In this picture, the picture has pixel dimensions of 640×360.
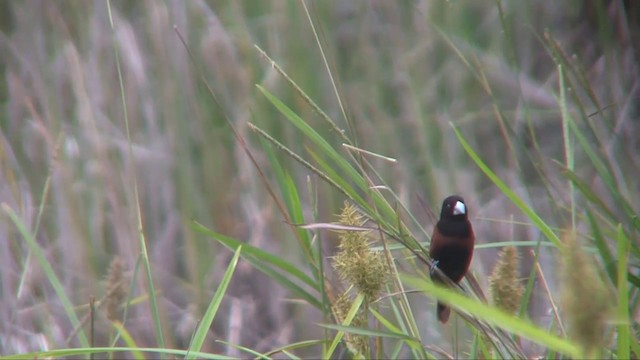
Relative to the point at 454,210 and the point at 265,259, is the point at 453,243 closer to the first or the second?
the point at 454,210

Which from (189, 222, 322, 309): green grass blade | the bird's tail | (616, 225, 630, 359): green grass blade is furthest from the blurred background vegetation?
(616, 225, 630, 359): green grass blade

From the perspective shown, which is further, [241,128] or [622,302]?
[241,128]

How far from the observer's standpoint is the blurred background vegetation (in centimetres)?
200

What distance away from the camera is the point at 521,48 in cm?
215

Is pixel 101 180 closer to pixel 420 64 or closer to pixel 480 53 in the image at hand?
pixel 420 64

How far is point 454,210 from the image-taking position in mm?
1212

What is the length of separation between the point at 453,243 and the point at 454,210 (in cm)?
8

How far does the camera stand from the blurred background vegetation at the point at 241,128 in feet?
6.57

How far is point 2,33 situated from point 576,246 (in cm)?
200

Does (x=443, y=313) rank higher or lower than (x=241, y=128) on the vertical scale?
lower

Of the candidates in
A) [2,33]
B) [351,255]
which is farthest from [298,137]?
[351,255]

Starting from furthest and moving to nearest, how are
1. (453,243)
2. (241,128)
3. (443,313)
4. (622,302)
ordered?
(241,128)
(443,313)
(453,243)
(622,302)

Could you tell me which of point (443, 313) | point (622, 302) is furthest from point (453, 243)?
point (622, 302)

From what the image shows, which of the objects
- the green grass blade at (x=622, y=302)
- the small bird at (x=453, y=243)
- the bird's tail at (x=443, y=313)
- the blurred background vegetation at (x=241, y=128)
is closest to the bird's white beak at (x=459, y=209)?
the small bird at (x=453, y=243)
